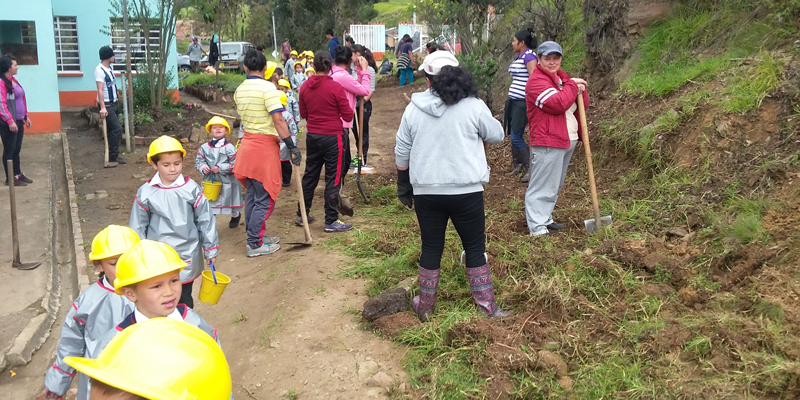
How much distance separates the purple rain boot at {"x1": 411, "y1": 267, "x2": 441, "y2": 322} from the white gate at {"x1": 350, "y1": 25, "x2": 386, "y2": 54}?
25.6 m

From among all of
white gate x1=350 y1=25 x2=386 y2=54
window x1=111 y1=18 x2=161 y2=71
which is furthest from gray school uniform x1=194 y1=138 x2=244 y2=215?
white gate x1=350 y1=25 x2=386 y2=54

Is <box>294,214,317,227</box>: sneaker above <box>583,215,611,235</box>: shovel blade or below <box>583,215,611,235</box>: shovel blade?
below

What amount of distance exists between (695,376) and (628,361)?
0.36 metres

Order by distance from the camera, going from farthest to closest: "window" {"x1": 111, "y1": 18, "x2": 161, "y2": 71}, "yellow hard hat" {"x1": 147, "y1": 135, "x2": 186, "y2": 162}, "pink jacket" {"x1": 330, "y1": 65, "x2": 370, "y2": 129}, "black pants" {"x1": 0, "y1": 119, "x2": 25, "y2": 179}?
1. "window" {"x1": 111, "y1": 18, "x2": 161, "y2": 71}
2. "black pants" {"x1": 0, "y1": 119, "x2": 25, "y2": 179}
3. "pink jacket" {"x1": 330, "y1": 65, "x2": 370, "y2": 129}
4. "yellow hard hat" {"x1": 147, "y1": 135, "x2": 186, "y2": 162}

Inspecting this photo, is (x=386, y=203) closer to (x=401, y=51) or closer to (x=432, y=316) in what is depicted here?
(x=432, y=316)

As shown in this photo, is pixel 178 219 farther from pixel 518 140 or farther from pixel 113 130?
pixel 113 130

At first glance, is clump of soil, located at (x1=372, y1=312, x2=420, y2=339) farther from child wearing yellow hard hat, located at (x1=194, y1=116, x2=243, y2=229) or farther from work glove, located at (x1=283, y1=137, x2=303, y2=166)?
child wearing yellow hard hat, located at (x1=194, y1=116, x2=243, y2=229)

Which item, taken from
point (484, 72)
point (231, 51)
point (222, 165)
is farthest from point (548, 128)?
point (231, 51)

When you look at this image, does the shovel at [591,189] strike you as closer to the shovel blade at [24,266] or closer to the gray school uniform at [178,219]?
the gray school uniform at [178,219]

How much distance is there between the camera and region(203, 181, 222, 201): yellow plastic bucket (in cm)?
716

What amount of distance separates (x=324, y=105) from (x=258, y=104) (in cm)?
69

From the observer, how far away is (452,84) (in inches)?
161

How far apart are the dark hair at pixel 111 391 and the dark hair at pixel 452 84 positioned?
3.00 m

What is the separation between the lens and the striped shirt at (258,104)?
629cm
